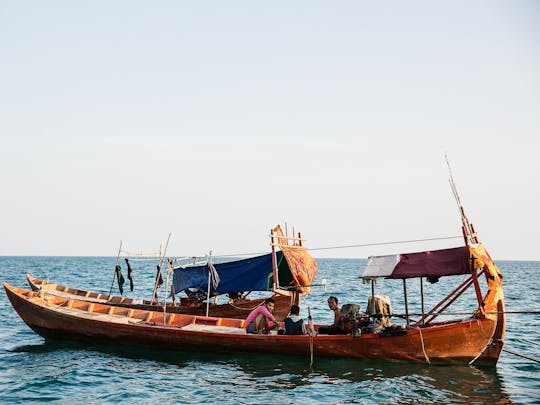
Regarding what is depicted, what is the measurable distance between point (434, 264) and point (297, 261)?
16.9 ft

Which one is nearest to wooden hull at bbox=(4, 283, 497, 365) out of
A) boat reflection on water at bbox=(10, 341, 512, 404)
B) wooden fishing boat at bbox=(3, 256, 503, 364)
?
wooden fishing boat at bbox=(3, 256, 503, 364)

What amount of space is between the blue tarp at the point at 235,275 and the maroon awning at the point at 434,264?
217 inches

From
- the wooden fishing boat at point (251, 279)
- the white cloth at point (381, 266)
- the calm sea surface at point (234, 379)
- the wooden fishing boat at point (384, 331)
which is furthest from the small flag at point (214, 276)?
the white cloth at point (381, 266)

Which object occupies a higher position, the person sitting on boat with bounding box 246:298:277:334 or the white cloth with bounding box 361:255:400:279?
the white cloth with bounding box 361:255:400:279

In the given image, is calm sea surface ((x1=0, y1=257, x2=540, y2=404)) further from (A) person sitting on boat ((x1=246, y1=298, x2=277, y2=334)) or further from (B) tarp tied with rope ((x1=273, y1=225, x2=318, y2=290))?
(B) tarp tied with rope ((x1=273, y1=225, x2=318, y2=290))

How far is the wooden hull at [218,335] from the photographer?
47.0 feet

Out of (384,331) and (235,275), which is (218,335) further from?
(384,331)

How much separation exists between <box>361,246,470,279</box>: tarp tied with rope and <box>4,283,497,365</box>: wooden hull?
148 centimetres

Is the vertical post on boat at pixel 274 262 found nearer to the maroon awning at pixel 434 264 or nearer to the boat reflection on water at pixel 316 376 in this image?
the boat reflection on water at pixel 316 376

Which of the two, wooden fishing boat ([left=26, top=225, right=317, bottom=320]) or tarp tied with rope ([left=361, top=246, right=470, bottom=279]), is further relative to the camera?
wooden fishing boat ([left=26, top=225, right=317, bottom=320])

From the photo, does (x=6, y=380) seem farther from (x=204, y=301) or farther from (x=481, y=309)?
(x=481, y=309)

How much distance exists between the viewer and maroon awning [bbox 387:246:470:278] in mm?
13992

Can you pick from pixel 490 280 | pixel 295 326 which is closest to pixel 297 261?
pixel 295 326

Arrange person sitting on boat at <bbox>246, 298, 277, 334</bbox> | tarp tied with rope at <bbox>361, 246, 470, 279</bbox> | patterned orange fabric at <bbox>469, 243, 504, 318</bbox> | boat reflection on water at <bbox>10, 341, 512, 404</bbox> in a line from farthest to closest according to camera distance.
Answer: person sitting on boat at <bbox>246, 298, 277, 334</bbox> → tarp tied with rope at <bbox>361, 246, 470, 279</bbox> → patterned orange fabric at <bbox>469, 243, 504, 318</bbox> → boat reflection on water at <bbox>10, 341, 512, 404</bbox>
